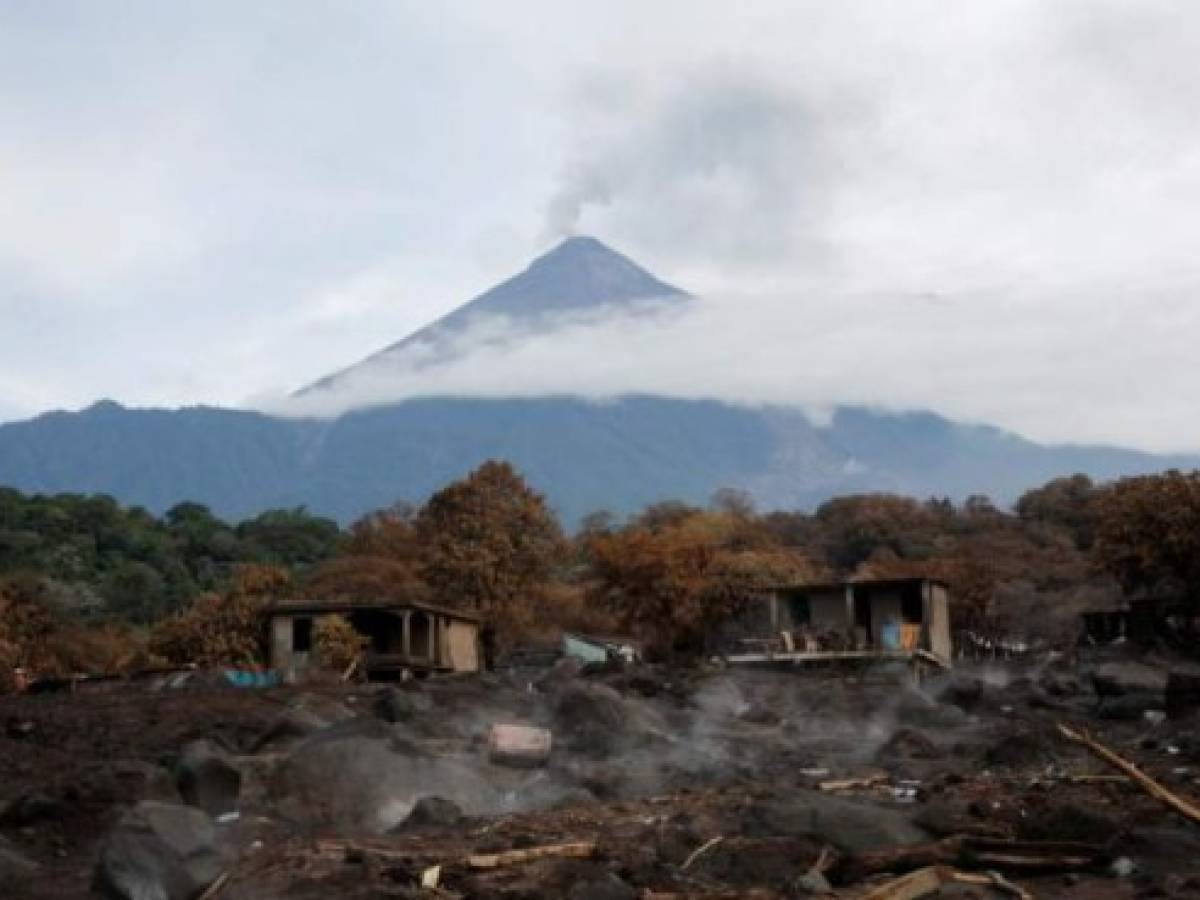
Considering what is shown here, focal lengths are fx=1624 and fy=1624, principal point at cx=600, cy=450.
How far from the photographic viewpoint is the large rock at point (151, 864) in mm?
11680

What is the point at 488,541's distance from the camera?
5381 centimetres

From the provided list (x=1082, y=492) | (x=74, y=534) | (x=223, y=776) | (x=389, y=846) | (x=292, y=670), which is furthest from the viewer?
(x=1082, y=492)

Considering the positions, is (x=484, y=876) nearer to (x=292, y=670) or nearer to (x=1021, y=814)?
(x=1021, y=814)

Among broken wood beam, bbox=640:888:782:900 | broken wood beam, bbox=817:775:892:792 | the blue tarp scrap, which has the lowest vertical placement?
the blue tarp scrap

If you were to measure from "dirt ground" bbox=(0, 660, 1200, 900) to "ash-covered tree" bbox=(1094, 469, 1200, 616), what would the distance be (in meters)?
13.9

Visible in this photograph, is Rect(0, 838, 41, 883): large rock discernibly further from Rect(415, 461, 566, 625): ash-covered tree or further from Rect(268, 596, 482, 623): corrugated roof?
Rect(415, 461, 566, 625): ash-covered tree

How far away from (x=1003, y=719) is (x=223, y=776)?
1606cm

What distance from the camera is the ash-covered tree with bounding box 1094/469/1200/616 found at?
150ft

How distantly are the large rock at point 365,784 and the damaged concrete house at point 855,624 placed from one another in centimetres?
2849

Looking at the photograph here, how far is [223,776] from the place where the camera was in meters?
17.5

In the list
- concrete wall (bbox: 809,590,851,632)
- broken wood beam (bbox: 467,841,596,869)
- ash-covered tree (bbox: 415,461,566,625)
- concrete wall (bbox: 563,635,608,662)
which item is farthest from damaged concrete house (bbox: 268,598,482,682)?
broken wood beam (bbox: 467,841,596,869)

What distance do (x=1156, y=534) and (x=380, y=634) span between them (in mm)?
22613

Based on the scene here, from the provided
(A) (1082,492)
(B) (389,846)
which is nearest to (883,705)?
(B) (389,846)

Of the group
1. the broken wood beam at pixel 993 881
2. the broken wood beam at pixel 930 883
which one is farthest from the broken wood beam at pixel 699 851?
the broken wood beam at pixel 993 881
